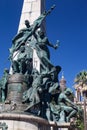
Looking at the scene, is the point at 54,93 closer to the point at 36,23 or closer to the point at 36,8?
the point at 36,23

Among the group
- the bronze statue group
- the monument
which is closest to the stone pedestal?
the monument

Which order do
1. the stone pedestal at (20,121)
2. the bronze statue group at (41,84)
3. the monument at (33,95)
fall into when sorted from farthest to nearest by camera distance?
the bronze statue group at (41,84), the monument at (33,95), the stone pedestal at (20,121)

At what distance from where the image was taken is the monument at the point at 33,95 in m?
15.6

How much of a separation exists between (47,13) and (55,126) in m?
6.83

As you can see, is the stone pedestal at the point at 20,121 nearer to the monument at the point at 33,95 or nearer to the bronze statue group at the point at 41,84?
the monument at the point at 33,95

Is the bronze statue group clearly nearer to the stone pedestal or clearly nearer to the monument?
the monument

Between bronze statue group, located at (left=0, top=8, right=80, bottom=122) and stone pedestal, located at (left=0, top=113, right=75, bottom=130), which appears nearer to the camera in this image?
stone pedestal, located at (left=0, top=113, right=75, bottom=130)

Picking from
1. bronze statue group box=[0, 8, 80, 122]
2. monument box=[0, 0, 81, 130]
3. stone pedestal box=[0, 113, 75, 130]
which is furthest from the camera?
bronze statue group box=[0, 8, 80, 122]

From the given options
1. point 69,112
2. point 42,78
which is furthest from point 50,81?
point 69,112

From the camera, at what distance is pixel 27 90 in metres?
17.2

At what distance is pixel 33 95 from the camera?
16500 millimetres

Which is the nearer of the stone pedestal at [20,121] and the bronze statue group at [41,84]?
the stone pedestal at [20,121]

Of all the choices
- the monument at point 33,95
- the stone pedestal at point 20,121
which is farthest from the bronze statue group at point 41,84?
the stone pedestal at point 20,121

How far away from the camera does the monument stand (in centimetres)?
1559
